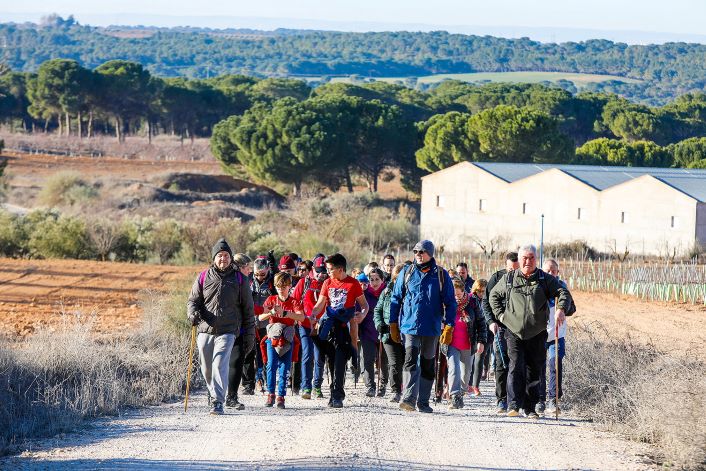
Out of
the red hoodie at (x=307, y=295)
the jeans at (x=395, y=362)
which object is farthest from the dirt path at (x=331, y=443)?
the red hoodie at (x=307, y=295)

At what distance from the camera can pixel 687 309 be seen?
28.9m

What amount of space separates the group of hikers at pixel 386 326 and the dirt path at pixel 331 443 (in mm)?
406

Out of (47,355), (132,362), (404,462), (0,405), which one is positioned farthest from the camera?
(132,362)

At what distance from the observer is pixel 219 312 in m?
11.4

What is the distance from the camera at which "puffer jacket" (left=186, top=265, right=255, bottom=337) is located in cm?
1138

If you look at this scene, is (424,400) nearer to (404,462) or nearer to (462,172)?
(404,462)

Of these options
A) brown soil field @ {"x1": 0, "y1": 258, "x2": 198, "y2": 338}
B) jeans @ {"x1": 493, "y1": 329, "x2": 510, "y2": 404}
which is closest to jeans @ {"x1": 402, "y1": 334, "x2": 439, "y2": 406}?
jeans @ {"x1": 493, "y1": 329, "x2": 510, "y2": 404}

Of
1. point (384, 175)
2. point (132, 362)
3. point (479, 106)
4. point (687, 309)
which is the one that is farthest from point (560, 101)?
point (132, 362)

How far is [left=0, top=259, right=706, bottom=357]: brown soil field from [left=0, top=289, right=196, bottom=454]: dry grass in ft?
17.6

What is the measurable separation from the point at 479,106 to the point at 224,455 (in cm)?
9529

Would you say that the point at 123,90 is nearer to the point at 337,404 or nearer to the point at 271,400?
the point at 271,400

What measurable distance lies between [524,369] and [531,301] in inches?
31.9

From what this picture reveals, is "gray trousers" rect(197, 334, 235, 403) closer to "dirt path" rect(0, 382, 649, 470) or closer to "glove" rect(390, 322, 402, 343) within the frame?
"dirt path" rect(0, 382, 649, 470)

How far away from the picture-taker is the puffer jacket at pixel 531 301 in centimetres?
1150
